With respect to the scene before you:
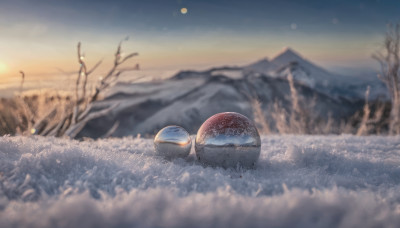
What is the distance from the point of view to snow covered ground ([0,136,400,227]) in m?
1.39

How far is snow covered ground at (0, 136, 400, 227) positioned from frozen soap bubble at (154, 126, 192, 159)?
11cm

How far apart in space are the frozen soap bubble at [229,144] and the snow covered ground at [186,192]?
14 centimetres

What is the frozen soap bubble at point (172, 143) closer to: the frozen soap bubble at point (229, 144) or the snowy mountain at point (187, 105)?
the frozen soap bubble at point (229, 144)

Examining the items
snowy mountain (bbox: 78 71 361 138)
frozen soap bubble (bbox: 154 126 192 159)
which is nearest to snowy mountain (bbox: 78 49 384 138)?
snowy mountain (bbox: 78 71 361 138)

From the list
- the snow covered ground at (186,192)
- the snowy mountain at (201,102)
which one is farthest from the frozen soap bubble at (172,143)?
the snowy mountain at (201,102)

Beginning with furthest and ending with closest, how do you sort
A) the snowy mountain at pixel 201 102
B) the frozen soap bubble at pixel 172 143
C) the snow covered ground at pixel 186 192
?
the snowy mountain at pixel 201 102, the frozen soap bubble at pixel 172 143, the snow covered ground at pixel 186 192

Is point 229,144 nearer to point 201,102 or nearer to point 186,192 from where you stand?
point 186,192

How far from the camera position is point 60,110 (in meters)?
5.66

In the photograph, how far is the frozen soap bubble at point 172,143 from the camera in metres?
2.92

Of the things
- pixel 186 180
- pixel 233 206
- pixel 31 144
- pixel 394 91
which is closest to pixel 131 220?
pixel 233 206

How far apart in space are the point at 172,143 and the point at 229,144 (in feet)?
1.98

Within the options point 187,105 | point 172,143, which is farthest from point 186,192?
point 187,105

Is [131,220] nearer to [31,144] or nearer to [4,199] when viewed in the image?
[4,199]

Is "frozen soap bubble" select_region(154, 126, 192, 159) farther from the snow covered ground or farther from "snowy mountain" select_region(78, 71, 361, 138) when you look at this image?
"snowy mountain" select_region(78, 71, 361, 138)
